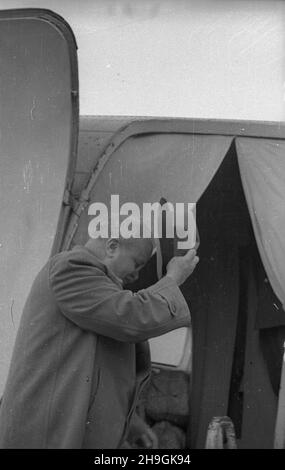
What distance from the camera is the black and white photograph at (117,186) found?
6.46 ft

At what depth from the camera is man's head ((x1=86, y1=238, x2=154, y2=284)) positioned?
2.09 meters

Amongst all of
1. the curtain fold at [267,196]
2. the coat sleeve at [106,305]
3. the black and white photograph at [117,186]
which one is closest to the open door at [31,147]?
the black and white photograph at [117,186]

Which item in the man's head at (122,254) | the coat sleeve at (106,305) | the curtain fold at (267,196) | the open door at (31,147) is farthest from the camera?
the curtain fold at (267,196)

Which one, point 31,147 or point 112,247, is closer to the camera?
point 112,247

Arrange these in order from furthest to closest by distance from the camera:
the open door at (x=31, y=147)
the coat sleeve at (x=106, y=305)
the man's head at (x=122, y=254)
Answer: the open door at (x=31, y=147)
the man's head at (x=122, y=254)
the coat sleeve at (x=106, y=305)

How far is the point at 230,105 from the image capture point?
2576mm

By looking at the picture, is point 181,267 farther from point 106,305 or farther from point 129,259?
point 106,305

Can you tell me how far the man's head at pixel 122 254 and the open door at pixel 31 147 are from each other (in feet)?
1.17

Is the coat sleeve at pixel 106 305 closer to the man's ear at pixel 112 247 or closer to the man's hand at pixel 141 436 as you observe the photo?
the man's ear at pixel 112 247

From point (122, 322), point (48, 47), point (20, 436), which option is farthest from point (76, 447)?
point (48, 47)

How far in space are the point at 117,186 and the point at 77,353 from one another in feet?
2.45

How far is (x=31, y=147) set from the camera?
8.02 ft

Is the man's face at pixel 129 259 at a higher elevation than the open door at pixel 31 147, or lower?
lower

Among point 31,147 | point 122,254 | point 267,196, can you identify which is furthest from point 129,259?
point 267,196
